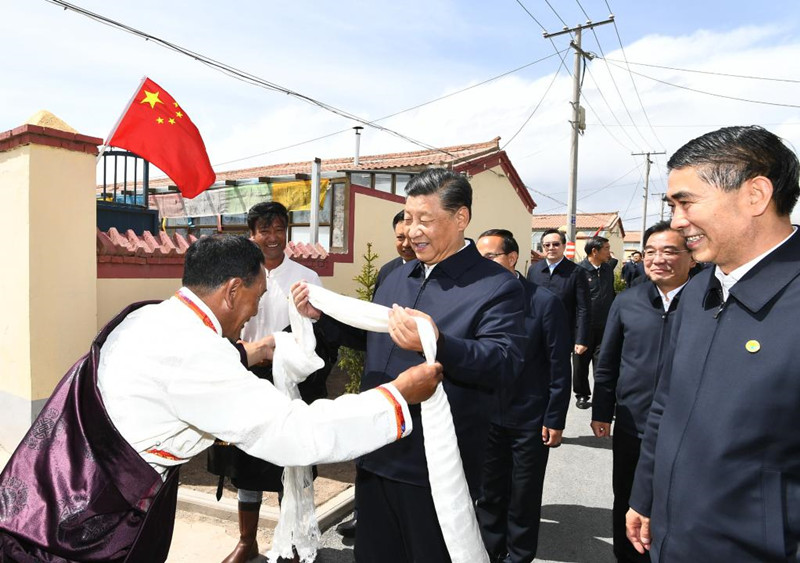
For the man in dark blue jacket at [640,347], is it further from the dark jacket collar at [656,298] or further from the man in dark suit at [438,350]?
the man in dark suit at [438,350]

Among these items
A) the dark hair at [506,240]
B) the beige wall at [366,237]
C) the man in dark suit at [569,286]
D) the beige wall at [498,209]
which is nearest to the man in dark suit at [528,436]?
the dark hair at [506,240]

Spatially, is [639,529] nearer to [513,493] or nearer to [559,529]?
[513,493]

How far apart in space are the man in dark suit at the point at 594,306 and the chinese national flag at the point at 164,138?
4935mm

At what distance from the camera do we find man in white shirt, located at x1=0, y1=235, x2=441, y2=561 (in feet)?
5.22

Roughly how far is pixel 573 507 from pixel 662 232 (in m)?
2.36

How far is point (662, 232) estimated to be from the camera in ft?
11.0

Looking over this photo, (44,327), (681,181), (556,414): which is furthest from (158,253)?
(681,181)

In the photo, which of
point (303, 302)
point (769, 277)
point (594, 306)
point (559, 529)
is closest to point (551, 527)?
point (559, 529)

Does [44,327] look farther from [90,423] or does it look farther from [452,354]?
[452,354]

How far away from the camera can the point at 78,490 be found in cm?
158

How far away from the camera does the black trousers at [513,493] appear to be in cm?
339

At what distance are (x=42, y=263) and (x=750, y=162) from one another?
16.6 ft

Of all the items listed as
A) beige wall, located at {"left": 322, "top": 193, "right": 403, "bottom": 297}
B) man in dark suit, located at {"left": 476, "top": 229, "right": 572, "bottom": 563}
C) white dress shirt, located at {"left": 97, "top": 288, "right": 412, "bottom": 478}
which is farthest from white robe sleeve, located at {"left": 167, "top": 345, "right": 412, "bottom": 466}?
beige wall, located at {"left": 322, "top": 193, "right": 403, "bottom": 297}

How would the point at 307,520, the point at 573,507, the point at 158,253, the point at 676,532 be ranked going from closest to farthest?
the point at 676,532 → the point at 307,520 → the point at 573,507 → the point at 158,253
